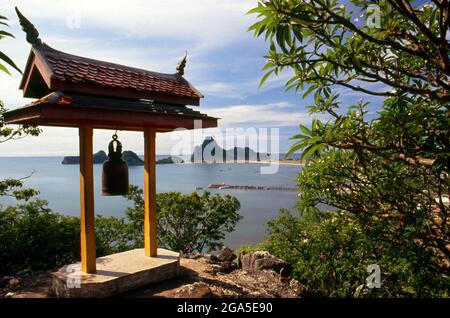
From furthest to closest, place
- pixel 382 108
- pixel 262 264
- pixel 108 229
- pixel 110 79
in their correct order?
pixel 108 229 < pixel 262 264 < pixel 110 79 < pixel 382 108

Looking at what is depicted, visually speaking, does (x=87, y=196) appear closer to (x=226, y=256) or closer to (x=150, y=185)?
(x=150, y=185)

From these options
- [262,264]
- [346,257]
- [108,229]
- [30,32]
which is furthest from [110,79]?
[108,229]

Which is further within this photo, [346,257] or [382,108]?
[346,257]

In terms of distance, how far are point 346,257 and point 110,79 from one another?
244 inches

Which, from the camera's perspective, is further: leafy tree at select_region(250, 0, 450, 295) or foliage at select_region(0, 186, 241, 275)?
foliage at select_region(0, 186, 241, 275)

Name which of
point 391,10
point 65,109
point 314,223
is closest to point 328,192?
point 391,10

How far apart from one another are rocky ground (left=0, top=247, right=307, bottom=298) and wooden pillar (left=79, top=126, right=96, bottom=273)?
0.79m

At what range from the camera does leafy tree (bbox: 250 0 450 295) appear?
2494 mm

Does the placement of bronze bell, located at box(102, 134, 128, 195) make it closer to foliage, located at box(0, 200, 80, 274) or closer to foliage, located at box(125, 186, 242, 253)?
foliage, located at box(0, 200, 80, 274)

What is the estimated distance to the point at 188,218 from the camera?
40.5ft

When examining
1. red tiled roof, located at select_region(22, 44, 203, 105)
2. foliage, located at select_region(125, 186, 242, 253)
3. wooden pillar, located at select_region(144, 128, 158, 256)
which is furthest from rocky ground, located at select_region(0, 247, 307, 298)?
foliage, located at select_region(125, 186, 242, 253)

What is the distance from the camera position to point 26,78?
4.36 metres
